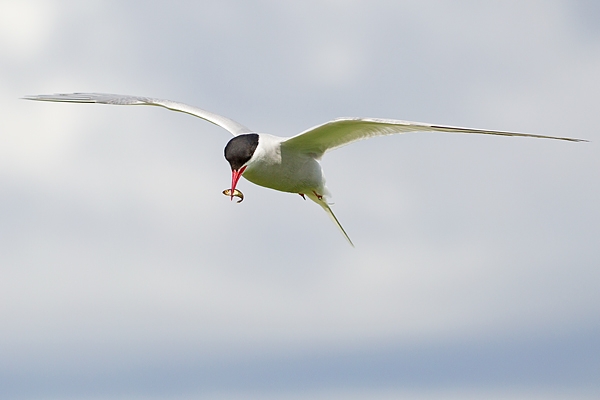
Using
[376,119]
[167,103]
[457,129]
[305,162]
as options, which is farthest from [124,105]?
[457,129]

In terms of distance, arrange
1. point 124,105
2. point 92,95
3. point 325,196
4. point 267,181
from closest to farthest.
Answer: point 267,181 < point 325,196 < point 124,105 < point 92,95

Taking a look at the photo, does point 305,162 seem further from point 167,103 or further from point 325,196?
point 167,103

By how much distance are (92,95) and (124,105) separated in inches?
57.3

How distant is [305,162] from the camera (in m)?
14.1

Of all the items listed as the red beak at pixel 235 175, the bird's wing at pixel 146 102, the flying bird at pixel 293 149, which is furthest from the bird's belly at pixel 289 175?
the bird's wing at pixel 146 102

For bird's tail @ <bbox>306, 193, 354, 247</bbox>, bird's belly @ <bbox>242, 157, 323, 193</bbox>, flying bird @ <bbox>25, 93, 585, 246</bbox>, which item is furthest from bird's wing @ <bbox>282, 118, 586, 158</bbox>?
bird's tail @ <bbox>306, 193, 354, 247</bbox>

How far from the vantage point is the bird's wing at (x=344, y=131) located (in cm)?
1240

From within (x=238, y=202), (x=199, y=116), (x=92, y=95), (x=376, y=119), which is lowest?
(x=238, y=202)

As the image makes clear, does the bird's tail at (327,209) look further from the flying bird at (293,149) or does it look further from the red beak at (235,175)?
the red beak at (235,175)

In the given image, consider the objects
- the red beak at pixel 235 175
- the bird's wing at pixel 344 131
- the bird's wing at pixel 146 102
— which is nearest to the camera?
the bird's wing at pixel 344 131

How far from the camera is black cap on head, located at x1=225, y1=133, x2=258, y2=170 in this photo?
41.5 ft

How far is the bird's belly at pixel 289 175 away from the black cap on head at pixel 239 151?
0.81 ft

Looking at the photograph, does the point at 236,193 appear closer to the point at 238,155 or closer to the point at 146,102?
the point at 238,155

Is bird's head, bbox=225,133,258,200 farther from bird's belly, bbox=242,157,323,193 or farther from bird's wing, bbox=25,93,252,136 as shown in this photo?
bird's wing, bbox=25,93,252,136
